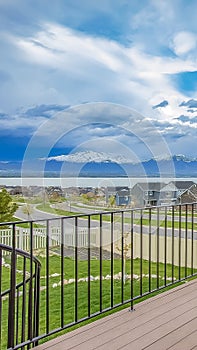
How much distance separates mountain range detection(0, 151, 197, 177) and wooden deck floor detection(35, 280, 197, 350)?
9.96 feet

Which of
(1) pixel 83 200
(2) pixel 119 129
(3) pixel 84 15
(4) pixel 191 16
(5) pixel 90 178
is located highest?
(3) pixel 84 15

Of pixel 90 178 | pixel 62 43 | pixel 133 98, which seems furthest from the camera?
pixel 133 98

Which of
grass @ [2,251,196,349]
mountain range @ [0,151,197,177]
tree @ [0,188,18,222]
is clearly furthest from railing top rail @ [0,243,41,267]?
tree @ [0,188,18,222]

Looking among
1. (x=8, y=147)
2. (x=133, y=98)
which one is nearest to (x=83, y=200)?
(x=8, y=147)

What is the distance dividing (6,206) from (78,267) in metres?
3.28

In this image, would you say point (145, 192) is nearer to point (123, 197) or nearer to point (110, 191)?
point (123, 197)

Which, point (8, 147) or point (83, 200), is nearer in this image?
point (83, 200)

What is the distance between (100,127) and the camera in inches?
292

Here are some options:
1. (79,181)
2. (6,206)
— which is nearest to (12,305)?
(79,181)

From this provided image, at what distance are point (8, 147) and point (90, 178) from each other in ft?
8.70

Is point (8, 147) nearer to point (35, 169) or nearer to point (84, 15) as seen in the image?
point (35, 169)

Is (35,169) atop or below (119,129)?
below

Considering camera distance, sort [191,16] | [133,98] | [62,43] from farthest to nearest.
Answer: [133,98] < [62,43] < [191,16]

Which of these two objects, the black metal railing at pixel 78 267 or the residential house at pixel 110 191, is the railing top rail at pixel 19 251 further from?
the residential house at pixel 110 191
